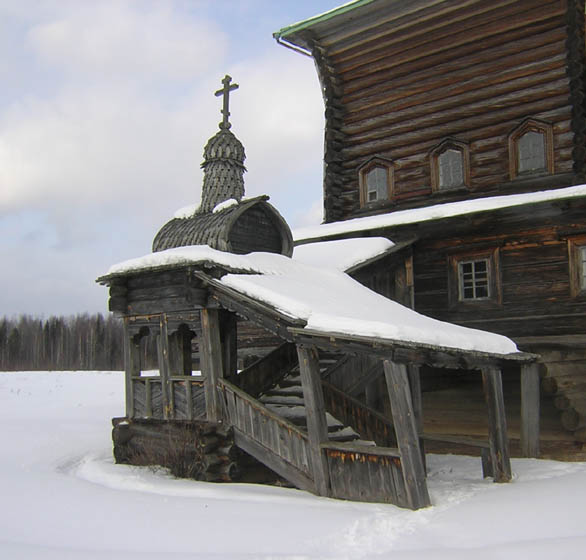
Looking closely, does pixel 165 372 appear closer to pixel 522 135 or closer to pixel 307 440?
pixel 307 440

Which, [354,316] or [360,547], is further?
[354,316]

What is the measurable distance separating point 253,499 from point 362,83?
10.6m

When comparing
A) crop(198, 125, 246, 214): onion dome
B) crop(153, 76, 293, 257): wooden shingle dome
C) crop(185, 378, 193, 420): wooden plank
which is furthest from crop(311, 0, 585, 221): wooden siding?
crop(185, 378, 193, 420): wooden plank

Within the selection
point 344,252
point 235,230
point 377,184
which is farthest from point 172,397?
point 377,184

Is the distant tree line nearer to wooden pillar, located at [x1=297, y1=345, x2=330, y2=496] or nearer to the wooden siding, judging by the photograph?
the wooden siding

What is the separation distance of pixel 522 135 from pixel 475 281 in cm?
310

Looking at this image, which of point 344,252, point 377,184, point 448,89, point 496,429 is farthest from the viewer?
point 377,184

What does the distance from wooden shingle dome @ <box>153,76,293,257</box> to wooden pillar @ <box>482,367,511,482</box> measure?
15.7 feet

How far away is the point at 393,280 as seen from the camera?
1393cm

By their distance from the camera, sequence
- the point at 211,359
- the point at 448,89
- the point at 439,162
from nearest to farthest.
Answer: the point at 211,359 → the point at 448,89 → the point at 439,162

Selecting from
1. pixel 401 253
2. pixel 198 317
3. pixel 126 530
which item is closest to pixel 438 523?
pixel 126 530

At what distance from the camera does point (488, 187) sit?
13719 mm

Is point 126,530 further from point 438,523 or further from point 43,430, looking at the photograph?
point 43,430

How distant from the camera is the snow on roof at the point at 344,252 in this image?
12.6m
